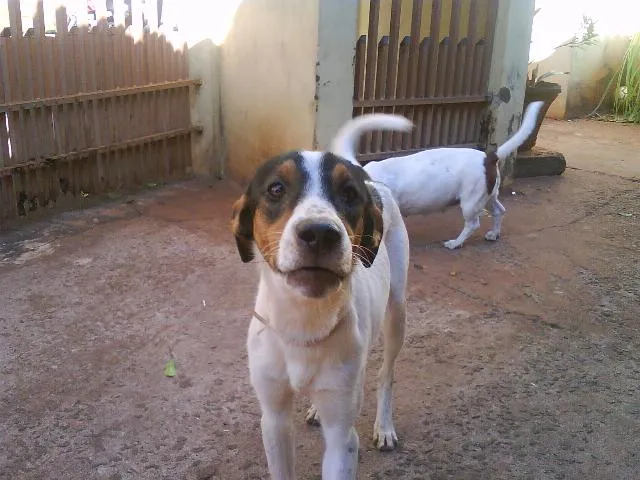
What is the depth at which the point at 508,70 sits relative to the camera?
23.1ft

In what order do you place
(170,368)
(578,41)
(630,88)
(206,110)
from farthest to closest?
(630,88) → (578,41) → (206,110) → (170,368)

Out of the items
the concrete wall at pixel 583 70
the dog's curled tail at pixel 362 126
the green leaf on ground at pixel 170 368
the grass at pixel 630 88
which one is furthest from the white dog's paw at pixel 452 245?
the grass at pixel 630 88

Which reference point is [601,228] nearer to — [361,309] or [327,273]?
[361,309]

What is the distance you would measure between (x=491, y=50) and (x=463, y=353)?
423cm

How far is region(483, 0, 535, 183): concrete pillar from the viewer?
687 cm

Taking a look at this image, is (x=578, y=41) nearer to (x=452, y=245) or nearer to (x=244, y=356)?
(x=452, y=245)

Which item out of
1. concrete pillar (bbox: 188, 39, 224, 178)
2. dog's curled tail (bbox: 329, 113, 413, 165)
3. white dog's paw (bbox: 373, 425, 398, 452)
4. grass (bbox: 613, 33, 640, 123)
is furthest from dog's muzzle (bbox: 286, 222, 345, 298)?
grass (bbox: 613, 33, 640, 123)

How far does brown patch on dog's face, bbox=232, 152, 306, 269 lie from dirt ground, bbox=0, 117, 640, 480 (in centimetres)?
113

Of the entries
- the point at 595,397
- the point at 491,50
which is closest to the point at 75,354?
the point at 595,397

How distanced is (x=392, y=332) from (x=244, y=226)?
105cm

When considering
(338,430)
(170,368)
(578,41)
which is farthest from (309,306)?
(578,41)

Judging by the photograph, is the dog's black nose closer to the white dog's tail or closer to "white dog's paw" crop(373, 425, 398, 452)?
"white dog's paw" crop(373, 425, 398, 452)

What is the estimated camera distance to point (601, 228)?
20.3 feet

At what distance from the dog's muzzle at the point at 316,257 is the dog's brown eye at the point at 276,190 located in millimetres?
294
